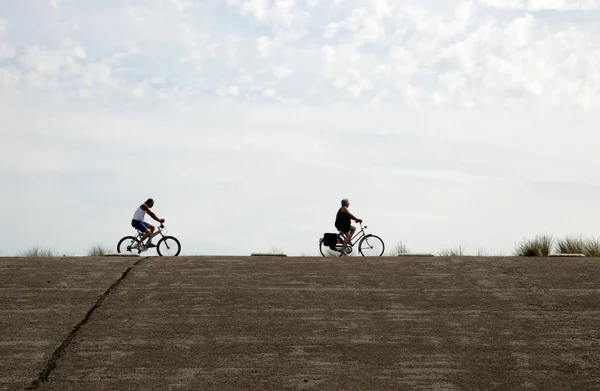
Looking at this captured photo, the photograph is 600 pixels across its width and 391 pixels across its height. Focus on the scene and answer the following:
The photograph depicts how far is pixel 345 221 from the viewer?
70.5 ft

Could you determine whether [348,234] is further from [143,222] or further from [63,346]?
[63,346]

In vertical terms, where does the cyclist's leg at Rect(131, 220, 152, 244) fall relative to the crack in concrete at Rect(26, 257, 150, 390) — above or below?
above

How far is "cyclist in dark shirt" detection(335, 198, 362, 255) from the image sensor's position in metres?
21.5

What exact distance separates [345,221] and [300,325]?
9.52 meters

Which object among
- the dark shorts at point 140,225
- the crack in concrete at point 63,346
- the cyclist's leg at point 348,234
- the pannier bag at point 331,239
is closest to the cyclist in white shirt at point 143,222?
the dark shorts at point 140,225

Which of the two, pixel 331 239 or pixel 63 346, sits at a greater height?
pixel 331 239

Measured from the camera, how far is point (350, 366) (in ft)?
34.8

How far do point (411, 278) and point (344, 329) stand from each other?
3.30m

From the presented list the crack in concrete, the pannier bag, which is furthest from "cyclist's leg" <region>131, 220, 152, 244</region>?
the crack in concrete

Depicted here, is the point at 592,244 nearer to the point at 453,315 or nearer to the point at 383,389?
the point at 453,315

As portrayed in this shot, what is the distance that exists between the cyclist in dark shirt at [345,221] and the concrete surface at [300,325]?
4883 mm

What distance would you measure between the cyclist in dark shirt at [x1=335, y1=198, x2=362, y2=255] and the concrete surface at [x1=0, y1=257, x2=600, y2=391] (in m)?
4.88

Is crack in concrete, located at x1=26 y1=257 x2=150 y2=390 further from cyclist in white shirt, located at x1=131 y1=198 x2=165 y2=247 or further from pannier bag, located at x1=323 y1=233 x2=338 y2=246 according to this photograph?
pannier bag, located at x1=323 y1=233 x2=338 y2=246

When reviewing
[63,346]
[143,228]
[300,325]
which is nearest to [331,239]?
[143,228]
